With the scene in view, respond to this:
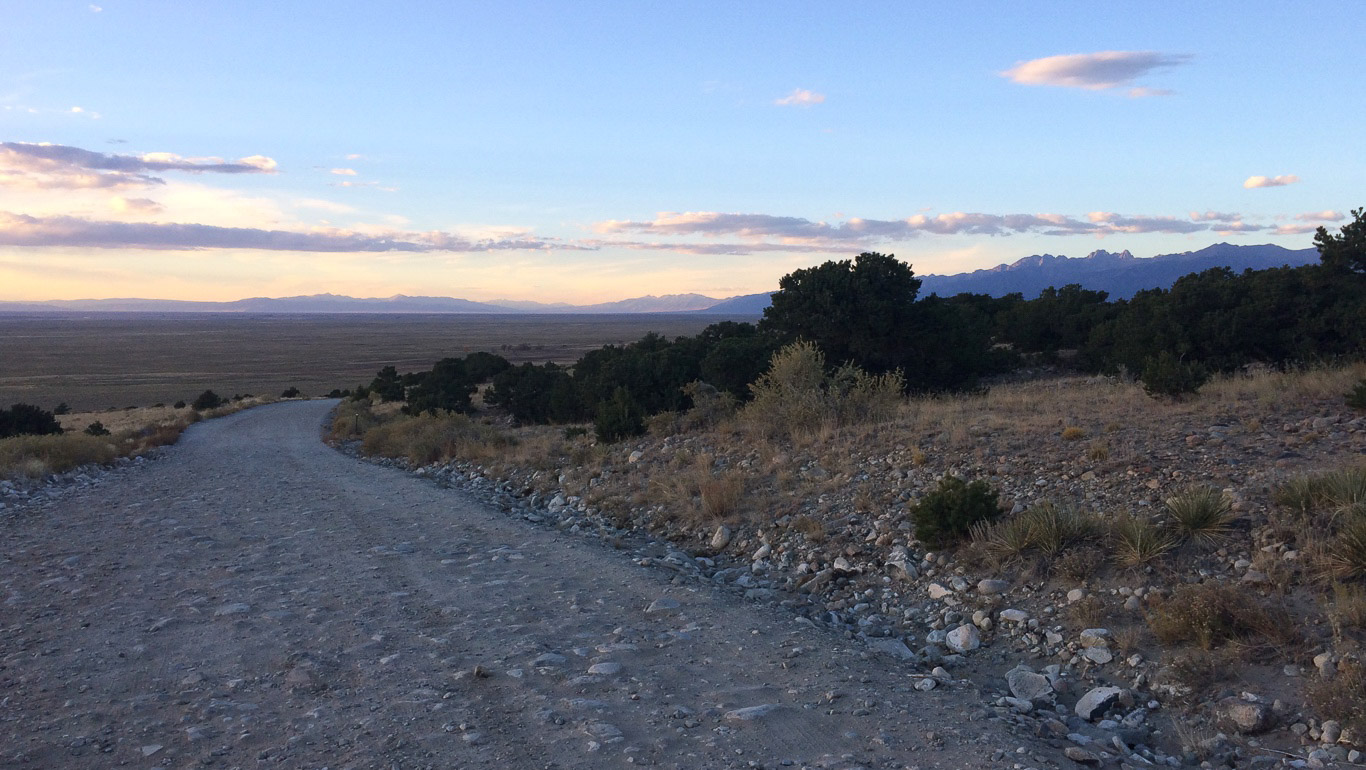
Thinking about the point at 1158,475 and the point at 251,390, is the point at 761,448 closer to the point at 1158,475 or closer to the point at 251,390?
the point at 1158,475

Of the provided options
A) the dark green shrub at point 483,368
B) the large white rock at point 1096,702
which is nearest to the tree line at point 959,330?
the large white rock at point 1096,702

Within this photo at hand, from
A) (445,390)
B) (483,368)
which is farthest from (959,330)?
(483,368)

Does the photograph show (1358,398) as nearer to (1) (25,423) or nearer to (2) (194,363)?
(1) (25,423)

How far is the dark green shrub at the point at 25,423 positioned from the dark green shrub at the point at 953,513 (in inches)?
1140

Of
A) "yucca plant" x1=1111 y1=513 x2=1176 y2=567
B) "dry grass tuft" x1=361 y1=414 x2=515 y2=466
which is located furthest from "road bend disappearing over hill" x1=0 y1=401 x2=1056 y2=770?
"dry grass tuft" x1=361 y1=414 x2=515 y2=466

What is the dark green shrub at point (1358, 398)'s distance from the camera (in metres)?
10.2

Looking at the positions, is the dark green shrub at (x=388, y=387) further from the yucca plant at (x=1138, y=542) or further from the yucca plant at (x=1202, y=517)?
the yucca plant at (x=1202, y=517)

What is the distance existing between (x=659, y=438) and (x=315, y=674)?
10179 millimetres

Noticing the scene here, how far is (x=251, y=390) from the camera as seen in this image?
7244 centimetres

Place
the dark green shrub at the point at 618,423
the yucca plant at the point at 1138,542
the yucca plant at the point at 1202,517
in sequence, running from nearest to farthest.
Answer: the yucca plant at the point at 1138,542, the yucca plant at the point at 1202,517, the dark green shrub at the point at 618,423

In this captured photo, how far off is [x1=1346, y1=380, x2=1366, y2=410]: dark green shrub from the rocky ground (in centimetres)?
11

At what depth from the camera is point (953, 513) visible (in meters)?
7.59

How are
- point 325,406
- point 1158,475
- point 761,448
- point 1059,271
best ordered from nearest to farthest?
point 1158,475 < point 761,448 < point 325,406 < point 1059,271

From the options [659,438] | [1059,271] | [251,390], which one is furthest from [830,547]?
[1059,271]
